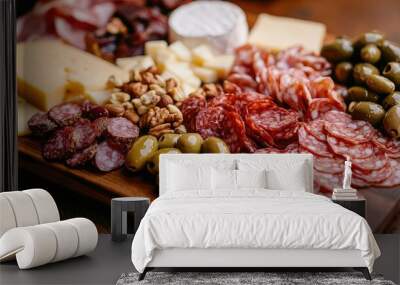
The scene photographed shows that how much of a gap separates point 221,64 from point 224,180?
127cm

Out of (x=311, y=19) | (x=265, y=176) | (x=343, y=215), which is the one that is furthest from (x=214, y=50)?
(x=343, y=215)

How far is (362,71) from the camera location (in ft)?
21.0

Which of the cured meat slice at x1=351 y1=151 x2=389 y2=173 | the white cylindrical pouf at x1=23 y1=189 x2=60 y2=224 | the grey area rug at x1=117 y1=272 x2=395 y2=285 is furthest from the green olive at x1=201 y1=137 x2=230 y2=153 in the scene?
the grey area rug at x1=117 y1=272 x2=395 y2=285

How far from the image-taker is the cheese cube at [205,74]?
21.6 feet

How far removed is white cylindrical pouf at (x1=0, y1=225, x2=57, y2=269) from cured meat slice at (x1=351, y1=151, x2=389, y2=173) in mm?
2837

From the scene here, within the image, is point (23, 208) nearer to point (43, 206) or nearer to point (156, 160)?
point (43, 206)

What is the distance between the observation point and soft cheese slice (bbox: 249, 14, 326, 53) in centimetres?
661

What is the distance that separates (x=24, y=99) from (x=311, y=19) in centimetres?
276

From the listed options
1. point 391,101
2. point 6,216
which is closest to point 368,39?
point 391,101

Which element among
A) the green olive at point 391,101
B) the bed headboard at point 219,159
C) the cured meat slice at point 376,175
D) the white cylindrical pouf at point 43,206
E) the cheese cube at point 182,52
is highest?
the cheese cube at point 182,52

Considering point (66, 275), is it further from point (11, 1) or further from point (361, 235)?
point (11, 1)

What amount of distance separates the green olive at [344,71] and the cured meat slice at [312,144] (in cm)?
58

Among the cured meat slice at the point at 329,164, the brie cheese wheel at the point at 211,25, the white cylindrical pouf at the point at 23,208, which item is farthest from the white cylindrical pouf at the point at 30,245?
the cured meat slice at the point at 329,164

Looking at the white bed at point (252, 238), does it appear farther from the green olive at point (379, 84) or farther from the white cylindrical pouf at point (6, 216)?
the green olive at point (379, 84)
